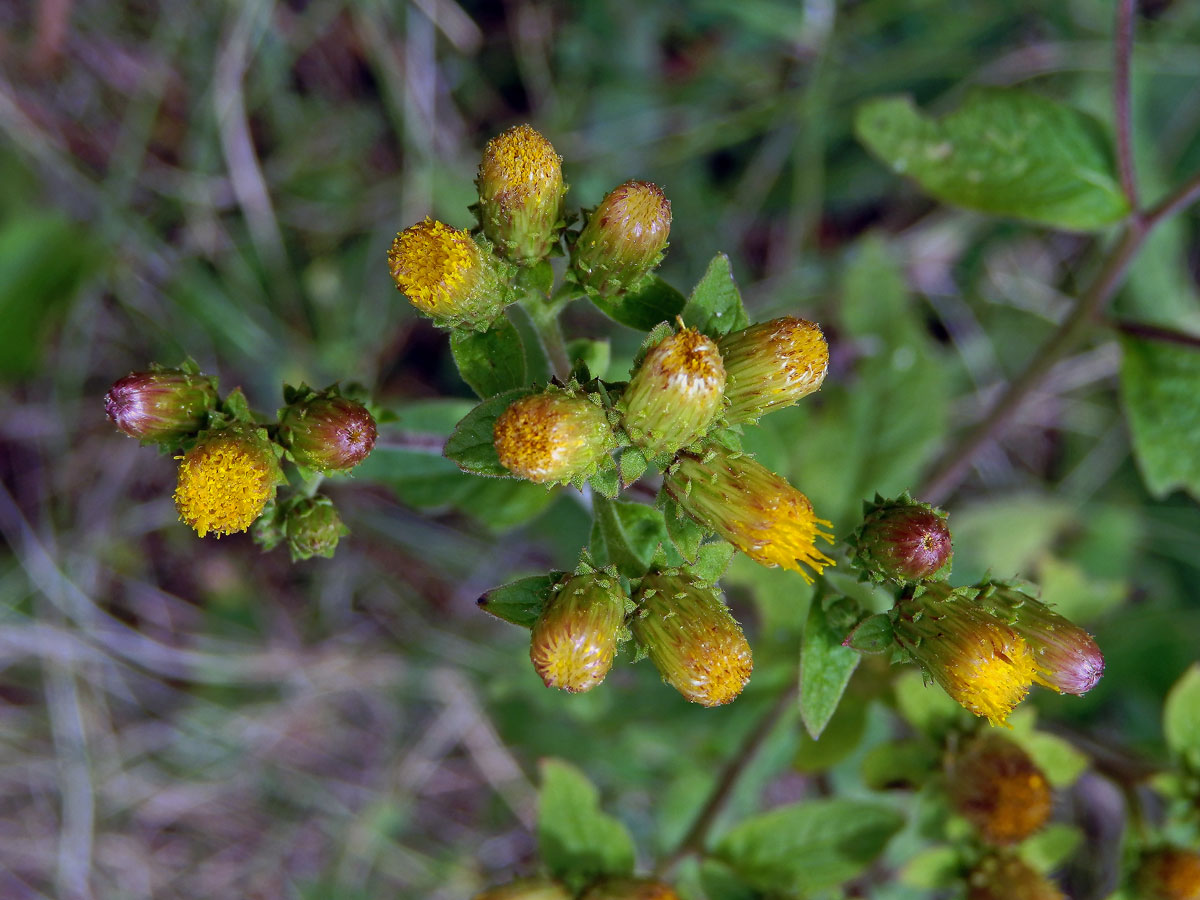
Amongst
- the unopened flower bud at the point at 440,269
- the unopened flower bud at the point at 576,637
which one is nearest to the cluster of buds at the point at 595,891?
the unopened flower bud at the point at 576,637

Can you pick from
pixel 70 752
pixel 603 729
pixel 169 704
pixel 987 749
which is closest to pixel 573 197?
pixel 603 729

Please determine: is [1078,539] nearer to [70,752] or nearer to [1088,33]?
[1088,33]

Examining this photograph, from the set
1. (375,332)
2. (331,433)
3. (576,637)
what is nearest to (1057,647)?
(576,637)

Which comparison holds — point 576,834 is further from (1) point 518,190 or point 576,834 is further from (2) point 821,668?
(1) point 518,190

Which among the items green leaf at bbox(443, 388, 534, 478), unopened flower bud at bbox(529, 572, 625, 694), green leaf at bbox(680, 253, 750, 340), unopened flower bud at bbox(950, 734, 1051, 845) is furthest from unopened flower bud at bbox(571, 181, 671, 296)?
unopened flower bud at bbox(950, 734, 1051, 845)

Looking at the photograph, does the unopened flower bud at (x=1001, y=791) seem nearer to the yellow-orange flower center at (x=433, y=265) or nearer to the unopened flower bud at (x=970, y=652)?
the unopened flower bud at (x=970, y=652)

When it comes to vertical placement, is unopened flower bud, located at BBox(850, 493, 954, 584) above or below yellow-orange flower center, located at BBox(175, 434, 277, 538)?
below

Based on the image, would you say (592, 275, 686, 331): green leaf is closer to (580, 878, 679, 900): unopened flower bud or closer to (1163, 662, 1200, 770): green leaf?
(580, 878, 679, 900): unopened flower bud
